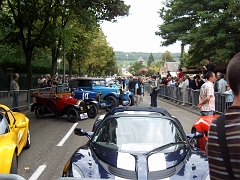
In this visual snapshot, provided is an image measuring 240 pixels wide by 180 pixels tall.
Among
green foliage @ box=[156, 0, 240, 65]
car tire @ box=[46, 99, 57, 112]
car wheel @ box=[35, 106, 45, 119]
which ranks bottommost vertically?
car wheel @ box=[35, 106, 45, 119]

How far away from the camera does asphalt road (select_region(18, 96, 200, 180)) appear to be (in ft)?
19.3

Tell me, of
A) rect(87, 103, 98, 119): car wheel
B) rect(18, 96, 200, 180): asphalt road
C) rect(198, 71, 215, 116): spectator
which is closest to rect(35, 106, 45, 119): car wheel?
rect(18, 96, 200, 180): asphalt road

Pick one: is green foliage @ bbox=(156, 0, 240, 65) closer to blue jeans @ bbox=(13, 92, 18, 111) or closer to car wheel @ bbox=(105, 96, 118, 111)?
car wheel @ bbox=(105, 96, 118, 111)

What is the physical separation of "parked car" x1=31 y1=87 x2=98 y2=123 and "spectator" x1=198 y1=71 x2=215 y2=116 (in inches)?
227

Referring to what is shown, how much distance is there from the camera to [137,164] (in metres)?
3.94

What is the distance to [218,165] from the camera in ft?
5.09

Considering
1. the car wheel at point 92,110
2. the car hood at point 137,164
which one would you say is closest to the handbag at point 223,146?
the car hood at point 137,164

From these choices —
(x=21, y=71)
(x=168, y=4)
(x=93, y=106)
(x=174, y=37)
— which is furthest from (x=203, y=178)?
(x=21, y=71)

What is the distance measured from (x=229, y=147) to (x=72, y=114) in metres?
11.1

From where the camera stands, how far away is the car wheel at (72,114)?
12.1 metres

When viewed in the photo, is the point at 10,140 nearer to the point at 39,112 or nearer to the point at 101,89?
the point at 39,112

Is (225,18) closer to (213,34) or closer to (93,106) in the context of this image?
(213,34)

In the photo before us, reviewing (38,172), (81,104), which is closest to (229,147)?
(38,172)

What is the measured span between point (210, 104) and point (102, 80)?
995 cm
